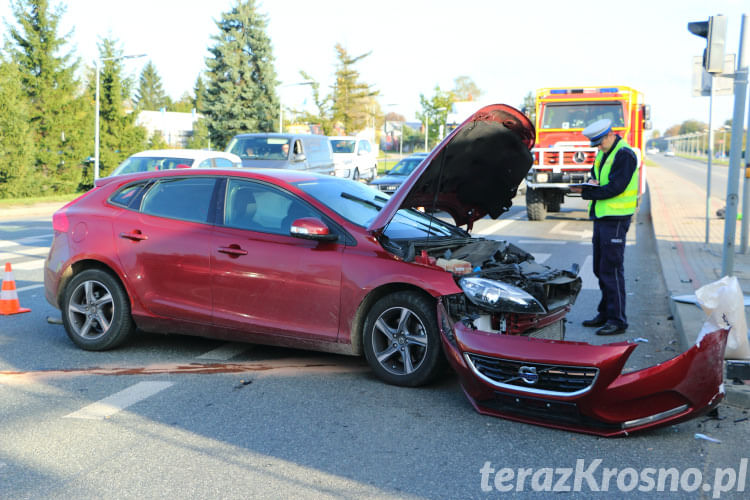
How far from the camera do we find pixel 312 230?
5.53 metres

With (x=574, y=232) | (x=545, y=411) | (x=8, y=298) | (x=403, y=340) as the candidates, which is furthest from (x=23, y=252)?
(x=545, y=411)

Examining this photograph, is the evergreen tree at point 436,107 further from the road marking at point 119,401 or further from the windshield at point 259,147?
the road marking at point 119,401

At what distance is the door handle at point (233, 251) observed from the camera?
587 centimetres

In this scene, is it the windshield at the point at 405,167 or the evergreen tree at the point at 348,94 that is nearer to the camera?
the windshield at the point at 405,167

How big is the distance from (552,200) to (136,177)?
567 inches

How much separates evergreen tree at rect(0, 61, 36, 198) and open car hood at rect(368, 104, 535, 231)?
2353 centimetres

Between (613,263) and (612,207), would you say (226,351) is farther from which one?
(612,207)

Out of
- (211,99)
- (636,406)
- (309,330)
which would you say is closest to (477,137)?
(309,330)

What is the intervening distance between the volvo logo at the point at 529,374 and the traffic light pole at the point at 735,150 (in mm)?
3500

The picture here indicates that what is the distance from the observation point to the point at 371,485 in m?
3.81

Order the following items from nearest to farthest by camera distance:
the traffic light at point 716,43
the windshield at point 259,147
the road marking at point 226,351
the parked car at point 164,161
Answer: the road marking at point 226,351, the traffic light at point 716,43, the parked car at point 164,161, the windshield at point 259,147

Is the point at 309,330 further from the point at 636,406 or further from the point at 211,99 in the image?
the point at 211,99

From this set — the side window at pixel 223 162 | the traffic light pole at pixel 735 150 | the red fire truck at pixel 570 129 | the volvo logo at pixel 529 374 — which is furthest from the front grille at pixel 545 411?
the red fire truck at pixel 570 129

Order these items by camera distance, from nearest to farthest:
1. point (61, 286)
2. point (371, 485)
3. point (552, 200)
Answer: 1. point (371, 485)
2. point (61, 286)
3. point (552, 200)
